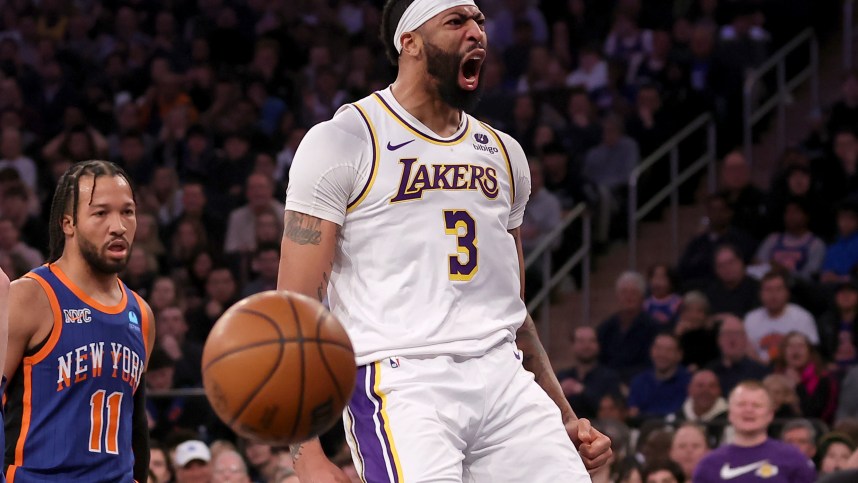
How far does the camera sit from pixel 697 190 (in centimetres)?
1398

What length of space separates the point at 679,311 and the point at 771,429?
1.93 metres

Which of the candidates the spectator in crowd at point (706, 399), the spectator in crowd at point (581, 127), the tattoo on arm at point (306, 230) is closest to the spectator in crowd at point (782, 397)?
the spectator in crowd at point (706, 399)

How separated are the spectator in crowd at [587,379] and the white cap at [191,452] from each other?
260 centimetres

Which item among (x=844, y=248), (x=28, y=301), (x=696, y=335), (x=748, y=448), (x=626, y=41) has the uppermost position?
(x=626, y=41)

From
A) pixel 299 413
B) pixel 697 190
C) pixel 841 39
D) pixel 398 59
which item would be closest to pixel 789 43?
pixel 841 39

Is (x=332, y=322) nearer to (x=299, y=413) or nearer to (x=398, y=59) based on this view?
Result: (x=299, y=413)

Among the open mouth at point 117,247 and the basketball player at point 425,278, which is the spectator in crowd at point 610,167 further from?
the basketball player at point 425,278

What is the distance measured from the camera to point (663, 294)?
37.8 feet

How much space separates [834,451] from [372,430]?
5080 mm

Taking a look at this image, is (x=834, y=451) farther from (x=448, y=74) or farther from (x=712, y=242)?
(x=448, y=74)

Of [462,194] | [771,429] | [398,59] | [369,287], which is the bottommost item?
[771,429]

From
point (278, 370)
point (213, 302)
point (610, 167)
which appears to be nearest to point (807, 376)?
point (610, 167)

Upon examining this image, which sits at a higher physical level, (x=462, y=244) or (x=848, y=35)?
(x=848, y=35)

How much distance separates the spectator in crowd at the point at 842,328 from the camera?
10.1 meters
